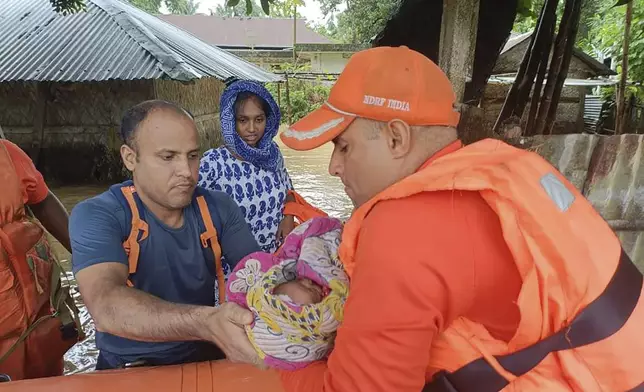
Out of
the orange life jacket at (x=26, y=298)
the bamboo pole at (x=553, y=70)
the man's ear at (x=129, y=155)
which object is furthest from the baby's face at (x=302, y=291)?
the bamboo pole at (x=553, y=70)

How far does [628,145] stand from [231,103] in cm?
242

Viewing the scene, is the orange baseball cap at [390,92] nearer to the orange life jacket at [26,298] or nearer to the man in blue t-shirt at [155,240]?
the man in blue t-shirt at [155,240]

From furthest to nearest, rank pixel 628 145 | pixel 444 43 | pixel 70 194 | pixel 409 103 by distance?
pixel 70 194
pixel 444 43
pixel 628 145
pixel 409 103

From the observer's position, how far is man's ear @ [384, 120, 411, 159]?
112cm

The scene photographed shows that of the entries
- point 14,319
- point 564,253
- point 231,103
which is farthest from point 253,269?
point 231,103

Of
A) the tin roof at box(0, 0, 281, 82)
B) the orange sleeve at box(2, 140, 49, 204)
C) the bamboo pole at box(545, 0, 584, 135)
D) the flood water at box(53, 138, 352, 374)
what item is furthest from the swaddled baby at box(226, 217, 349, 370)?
the tin roof at box(0, 0, 281, 82)

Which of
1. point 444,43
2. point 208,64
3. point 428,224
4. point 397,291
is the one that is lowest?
point 397,291

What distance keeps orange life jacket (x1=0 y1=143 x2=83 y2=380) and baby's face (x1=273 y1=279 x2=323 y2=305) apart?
1.24 metres

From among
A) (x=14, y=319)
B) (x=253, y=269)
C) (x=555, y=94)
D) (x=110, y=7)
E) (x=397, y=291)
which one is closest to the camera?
(x=397, y=291)

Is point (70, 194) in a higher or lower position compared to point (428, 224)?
lower

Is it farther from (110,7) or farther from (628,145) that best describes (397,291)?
(110,7)

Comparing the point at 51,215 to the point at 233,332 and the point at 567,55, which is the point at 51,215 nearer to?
the point at 233,332

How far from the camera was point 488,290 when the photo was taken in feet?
3.12

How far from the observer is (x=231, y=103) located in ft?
10.1
